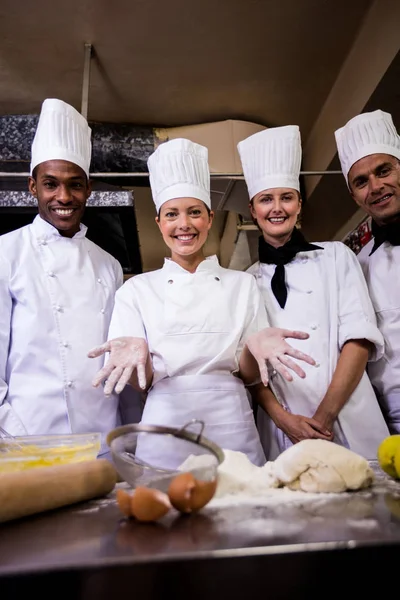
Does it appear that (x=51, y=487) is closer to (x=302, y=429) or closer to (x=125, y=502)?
(x=125, y=502)

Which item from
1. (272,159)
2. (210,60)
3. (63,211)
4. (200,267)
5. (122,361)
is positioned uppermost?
(210,60)

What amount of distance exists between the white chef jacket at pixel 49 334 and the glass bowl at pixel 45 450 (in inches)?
23.1

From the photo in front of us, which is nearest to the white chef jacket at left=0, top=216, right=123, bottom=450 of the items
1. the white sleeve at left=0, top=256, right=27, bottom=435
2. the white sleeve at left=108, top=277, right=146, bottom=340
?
the white sleeve at left=0, top=256, right=27, bottom=435

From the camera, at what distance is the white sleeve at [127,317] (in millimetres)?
1521

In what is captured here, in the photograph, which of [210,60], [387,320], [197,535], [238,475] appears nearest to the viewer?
[197,535]

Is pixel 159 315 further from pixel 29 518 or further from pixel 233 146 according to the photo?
pixel 233 146

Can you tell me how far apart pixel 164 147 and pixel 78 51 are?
1489 mm

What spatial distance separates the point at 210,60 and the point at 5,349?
220 cm

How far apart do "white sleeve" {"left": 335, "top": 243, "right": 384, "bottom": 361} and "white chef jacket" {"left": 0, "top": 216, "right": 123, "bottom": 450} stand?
832 millimetres

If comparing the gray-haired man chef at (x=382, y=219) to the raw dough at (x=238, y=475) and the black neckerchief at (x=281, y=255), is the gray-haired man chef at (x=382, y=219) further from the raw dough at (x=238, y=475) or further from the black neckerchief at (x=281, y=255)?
the raw dough at (x=238, y=475)

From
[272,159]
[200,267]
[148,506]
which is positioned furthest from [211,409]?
[272,159]

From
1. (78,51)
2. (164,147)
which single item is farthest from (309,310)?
(78,51)

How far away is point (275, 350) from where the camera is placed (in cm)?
121

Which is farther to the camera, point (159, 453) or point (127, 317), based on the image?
point (127, 317)
